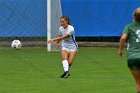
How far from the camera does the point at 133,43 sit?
10.6 m

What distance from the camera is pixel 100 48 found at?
26.0m

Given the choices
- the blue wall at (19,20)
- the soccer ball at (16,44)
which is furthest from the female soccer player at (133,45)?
the blue wall at (19,20)

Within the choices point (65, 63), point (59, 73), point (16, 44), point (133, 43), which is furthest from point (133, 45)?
point (16, 44)

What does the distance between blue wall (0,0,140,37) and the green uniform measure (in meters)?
15.0

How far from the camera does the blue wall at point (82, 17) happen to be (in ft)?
83.8

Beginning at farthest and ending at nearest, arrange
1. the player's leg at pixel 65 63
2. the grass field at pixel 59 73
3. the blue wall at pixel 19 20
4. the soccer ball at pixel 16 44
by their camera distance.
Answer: the blue wall at pixel 19 20
the soccer ball at pixel 16 44
the player's leg at pixel 65 63
the grass field at pixel 59 73

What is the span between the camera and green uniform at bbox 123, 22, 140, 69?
10500 millimetres

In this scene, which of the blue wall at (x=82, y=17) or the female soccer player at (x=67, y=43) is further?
the blue wall at (x=82, y=17)

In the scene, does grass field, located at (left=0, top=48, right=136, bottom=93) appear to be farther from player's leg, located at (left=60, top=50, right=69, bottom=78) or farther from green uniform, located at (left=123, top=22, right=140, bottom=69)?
green uniform, located at (left=123, top=22, right=140, bottom=69)

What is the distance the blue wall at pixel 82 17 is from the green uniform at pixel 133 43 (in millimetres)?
15026

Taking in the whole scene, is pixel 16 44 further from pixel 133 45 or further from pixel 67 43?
pixel 133 45

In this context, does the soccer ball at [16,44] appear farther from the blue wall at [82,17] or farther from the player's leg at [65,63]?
the player's leg at [65,63]

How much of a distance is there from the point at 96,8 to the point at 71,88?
513 inches

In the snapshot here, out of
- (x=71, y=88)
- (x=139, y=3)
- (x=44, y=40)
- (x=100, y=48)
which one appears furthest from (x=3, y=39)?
(x=71, y=88)
